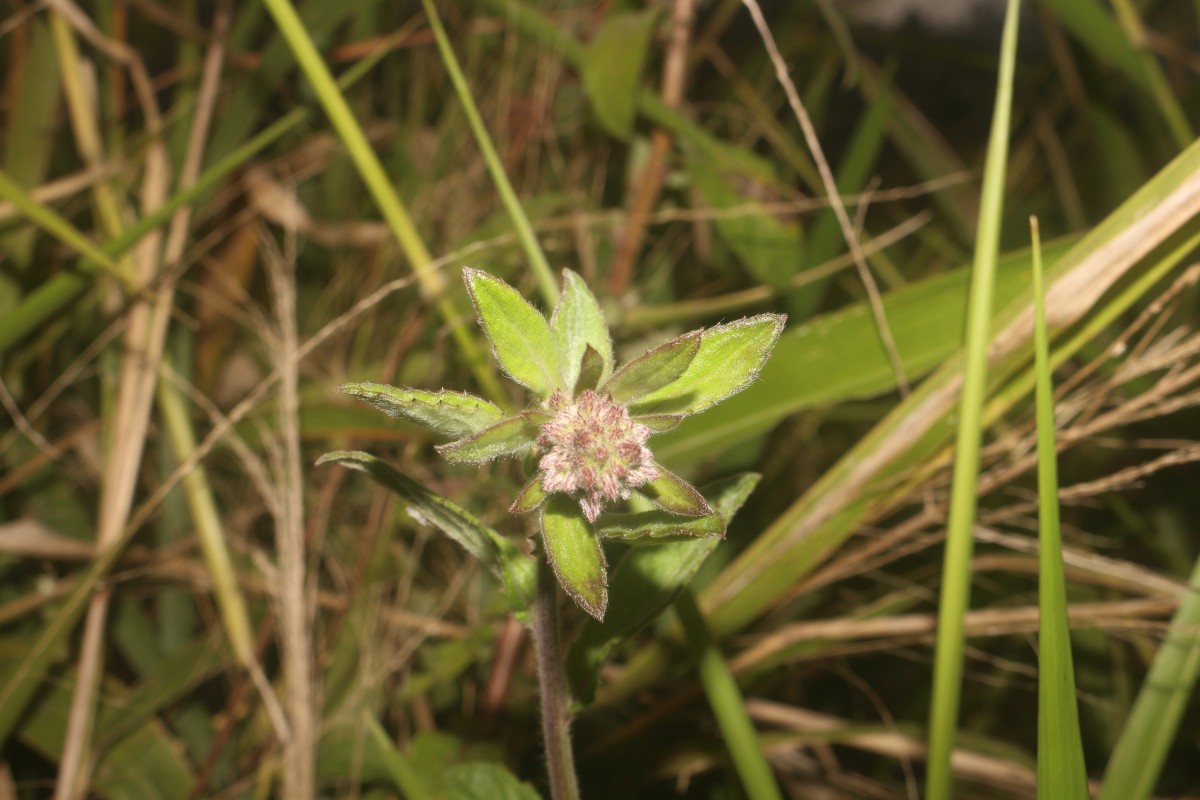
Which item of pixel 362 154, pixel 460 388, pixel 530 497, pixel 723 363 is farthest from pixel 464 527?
pixel 460 388

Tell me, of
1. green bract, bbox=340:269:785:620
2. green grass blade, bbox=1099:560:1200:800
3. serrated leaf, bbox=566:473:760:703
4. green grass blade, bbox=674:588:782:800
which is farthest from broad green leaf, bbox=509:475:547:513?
green grass blade, bbox=1099:560:1200:800

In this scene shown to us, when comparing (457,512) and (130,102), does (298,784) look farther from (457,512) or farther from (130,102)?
(130,102)

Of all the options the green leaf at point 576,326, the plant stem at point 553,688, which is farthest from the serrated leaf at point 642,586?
the green leaf at point 576,326

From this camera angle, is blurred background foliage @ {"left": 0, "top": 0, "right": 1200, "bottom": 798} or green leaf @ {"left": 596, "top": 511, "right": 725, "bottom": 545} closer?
green leaf @ {"left": 596, "top": 511, "right": 725, "bottom": 545}

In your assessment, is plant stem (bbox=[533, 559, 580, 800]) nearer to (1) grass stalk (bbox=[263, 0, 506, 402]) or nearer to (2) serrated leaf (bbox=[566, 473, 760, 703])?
(2) serrated leaf (bbox=[566, 473, 760, 703])

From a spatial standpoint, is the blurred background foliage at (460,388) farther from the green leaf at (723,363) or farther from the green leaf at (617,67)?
the green leaf at (723,363)

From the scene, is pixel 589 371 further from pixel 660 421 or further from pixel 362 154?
pixel 362 154

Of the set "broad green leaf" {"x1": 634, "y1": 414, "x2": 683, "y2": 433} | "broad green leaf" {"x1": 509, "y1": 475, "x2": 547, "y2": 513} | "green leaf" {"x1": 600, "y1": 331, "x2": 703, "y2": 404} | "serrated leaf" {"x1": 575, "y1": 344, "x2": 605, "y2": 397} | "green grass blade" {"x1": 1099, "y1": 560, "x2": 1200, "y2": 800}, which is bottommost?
"green grass blade" {"x1": 1099, "y1": 560, "x2": 1200, "y2": 800}
